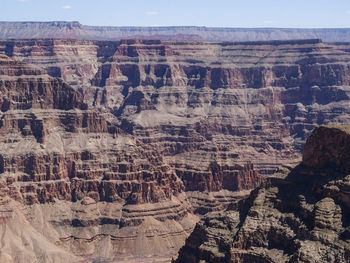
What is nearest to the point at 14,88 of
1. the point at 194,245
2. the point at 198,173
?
the point at 198,173

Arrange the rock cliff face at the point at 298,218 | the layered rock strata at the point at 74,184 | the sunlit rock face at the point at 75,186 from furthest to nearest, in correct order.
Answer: the layered rock strata at the point at 74,184, the sunlit rock face at the point at 75,186, the rock cliff face at the point at 298,218

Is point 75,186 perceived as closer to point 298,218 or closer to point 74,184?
point 74,184

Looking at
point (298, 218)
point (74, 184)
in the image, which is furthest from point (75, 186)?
point (298, 218)

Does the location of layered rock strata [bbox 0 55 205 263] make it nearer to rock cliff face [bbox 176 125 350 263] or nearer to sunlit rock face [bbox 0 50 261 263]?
sunlit rock face [bbox 0 50 261 263]

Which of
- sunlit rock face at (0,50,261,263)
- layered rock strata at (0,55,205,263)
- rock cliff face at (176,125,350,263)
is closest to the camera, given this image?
rock cliff face at (176,125,350,263)

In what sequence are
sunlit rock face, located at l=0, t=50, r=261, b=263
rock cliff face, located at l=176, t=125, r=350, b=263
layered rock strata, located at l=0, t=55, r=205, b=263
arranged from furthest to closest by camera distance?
layered rock strata, located at l=0, t=55, r=205, b=263, sunlit rock face, located at l=0, t=50, r=261, b=263, rock cliff face, located at l=176, t=125, r=350, b=263

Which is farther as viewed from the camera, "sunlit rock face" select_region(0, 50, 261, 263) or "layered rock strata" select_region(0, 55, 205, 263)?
"layered rock strata" select_region(0, 55, 205, 263)

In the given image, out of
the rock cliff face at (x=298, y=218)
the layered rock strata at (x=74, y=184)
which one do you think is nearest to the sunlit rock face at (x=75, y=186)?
the layered rock strata at (x=74, y=184)

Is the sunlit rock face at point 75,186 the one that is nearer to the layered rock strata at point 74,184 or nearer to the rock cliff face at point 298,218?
the layered rock strata at point 74,184

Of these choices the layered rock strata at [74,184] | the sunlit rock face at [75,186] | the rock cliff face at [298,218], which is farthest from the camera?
the layered rock strata at [74,184]

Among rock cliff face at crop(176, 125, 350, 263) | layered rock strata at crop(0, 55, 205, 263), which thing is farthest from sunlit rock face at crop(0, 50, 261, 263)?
rock cliff face at crop(176, 125, 350, 263)
